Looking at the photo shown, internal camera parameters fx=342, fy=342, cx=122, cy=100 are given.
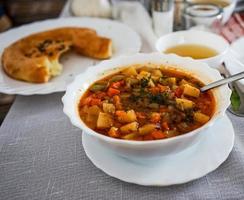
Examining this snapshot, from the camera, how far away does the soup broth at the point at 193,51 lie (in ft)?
4.61

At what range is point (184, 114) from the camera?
0.93m

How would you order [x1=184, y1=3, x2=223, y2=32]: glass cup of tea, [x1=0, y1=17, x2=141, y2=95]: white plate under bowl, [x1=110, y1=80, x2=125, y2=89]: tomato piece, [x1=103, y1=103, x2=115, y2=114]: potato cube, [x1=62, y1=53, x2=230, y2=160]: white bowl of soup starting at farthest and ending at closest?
[x1=184, y1=3, x2=223, y2=32]: glass cup of tea → [x1=0, y1=17, x2=141, y2=95]: white plate under bowl → [x1=110, y1=80, x2=125, y2=89]: tomato piece → [x1=103, y1=103, x2=115, y2=114]: potato cube → [x1=62, y1=53, x2=230, y2=160]: white bowl of soup

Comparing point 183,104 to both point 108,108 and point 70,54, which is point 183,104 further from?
point 70,54

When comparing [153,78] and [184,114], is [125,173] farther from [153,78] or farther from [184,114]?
[153,78]

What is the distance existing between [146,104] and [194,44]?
1.94 feet

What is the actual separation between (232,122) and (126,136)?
42cm

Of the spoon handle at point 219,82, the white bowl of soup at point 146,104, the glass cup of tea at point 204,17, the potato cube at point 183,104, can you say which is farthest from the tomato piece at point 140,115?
the glass cup of tea at point 204,17

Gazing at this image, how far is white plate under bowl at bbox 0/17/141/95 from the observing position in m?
1.35

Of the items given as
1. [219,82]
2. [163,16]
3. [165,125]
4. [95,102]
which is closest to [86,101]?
[95,102]

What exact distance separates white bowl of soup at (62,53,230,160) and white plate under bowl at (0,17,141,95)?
0.97 feet

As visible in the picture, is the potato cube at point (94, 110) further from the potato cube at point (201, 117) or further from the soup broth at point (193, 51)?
the soup broth at point (193, 51)

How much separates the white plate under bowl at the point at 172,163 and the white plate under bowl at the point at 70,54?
0.46 metres

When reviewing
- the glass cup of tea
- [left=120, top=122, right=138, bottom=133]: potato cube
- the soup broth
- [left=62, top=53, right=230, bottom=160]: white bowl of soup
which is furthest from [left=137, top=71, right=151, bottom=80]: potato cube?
the glass cup of tea

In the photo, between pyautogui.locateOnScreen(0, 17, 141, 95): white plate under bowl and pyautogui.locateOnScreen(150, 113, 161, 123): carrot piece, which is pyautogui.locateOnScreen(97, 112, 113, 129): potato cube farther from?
pyautogui.locateOnScreen(0, 17, 141, 95): white plate under bowl
